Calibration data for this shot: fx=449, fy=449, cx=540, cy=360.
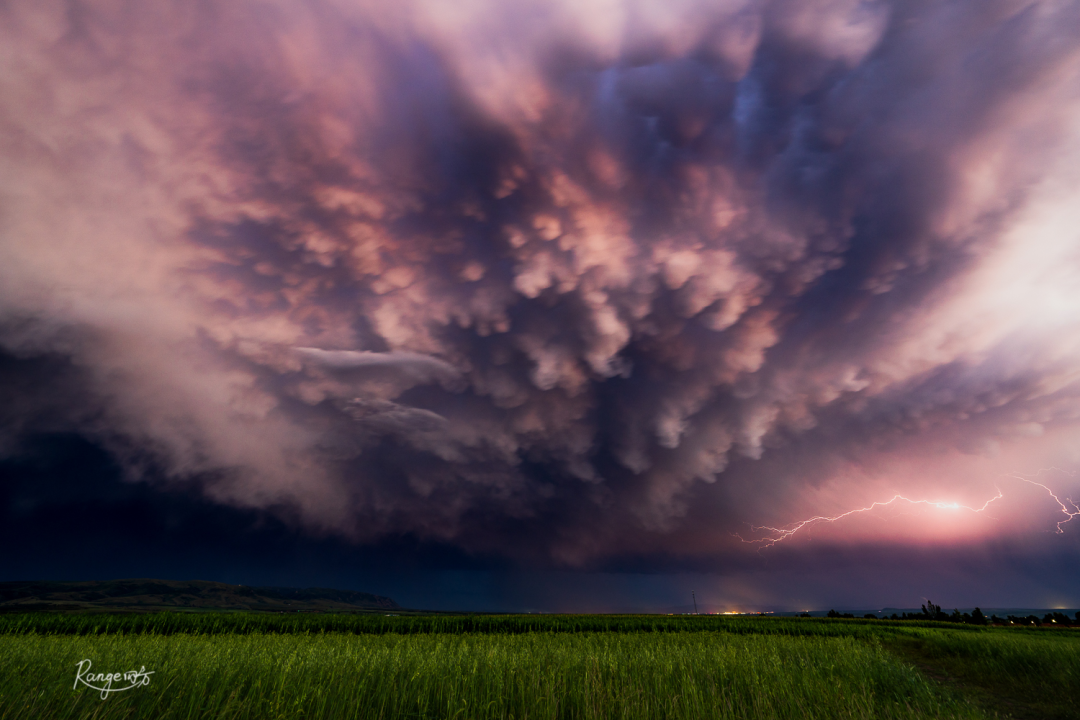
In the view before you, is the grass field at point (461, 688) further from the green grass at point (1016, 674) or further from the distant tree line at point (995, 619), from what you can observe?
the distant tree line at point (995, 619)

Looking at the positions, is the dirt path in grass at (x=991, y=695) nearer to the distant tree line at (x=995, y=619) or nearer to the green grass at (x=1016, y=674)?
the green grass at (x=1016, y=674)

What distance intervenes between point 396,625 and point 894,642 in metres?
36.1

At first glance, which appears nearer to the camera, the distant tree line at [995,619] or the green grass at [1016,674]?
the green grass at [1016,674]

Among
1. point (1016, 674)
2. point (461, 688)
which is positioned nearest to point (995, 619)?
point (1016, 674)

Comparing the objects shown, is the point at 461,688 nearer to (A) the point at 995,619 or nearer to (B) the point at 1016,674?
(B) the point at 1016,674

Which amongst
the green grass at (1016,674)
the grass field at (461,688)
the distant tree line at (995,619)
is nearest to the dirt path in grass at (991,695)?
the green grass at (1016,674)

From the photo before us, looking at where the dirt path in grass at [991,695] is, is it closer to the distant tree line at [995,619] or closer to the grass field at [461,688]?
the grass field at [461,688]

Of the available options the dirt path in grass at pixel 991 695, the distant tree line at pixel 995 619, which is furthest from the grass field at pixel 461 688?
the distant tree line at pixel 995 619

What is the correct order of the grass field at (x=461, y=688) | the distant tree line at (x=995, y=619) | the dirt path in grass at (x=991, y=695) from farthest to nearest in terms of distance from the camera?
the distant tree line at (x=995, y=619) < the dirt path in grass at (x=991, y=695) < the grass field at (x=461, y=688)

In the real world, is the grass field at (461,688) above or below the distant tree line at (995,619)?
above

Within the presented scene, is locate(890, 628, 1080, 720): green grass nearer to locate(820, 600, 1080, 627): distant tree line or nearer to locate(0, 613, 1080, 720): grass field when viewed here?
locate(0, 613, 1080, 720): grass field

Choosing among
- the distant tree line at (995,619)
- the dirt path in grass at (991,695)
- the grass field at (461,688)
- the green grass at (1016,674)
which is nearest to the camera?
the grass field at (461,688)

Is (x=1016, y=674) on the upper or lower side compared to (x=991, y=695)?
upper

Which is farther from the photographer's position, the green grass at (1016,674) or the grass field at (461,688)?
the green grass at (1016,674)
